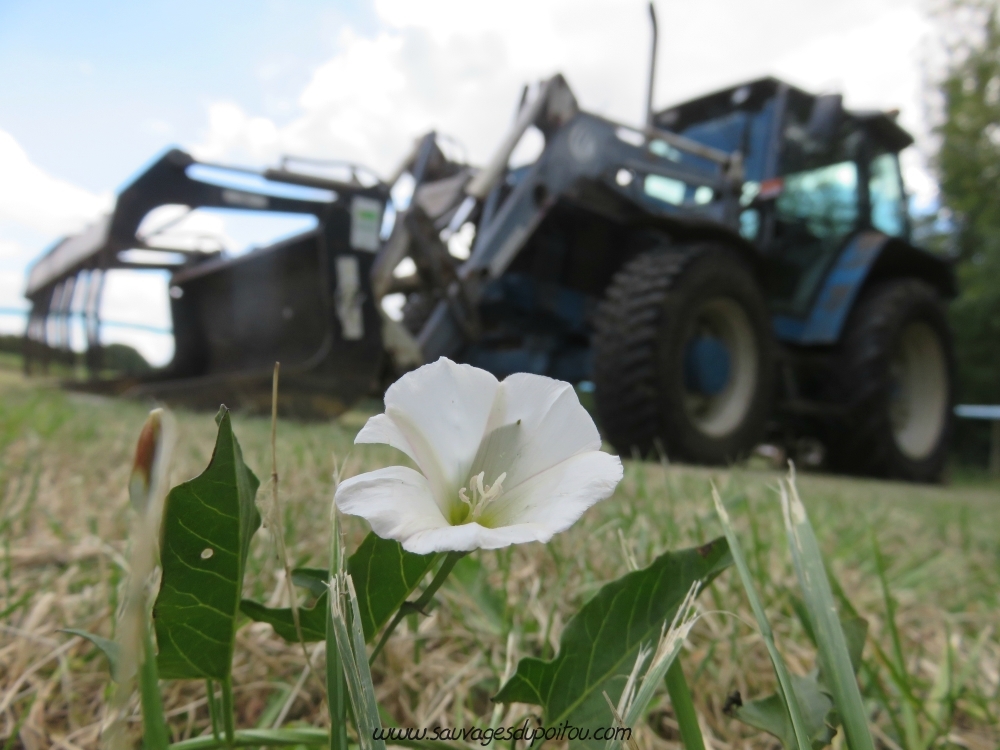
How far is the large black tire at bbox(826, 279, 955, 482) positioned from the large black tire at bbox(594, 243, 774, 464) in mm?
1074

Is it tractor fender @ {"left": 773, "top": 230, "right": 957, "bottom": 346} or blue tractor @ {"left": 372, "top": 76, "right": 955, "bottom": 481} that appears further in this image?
tractor fender @ {"left": 773, "top": 230, "right": 957, "bottom": 346}

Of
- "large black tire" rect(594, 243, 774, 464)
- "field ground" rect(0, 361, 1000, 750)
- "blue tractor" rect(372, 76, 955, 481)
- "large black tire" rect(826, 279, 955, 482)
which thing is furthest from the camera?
"large black tire" rect(826, 279, 955, 482)

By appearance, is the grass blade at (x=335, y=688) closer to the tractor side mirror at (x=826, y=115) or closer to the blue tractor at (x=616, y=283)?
the blue tractor at (x=616, y=283)

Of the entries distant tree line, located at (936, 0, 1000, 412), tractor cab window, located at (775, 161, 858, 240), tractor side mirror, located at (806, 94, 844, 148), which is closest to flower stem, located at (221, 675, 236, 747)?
tractor side mirror, located at (806, 94, 844, 148)

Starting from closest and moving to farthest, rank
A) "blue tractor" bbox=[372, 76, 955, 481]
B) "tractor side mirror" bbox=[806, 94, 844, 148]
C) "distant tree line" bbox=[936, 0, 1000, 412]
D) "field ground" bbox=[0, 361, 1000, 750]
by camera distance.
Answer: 1. "field ground" bbox=[0, 361, 1000, 750]
2. "blue tractor" bbox=[372, 76, 955, 481]
3. "tractor side mirror" bbox=[806, 94, 844, 148]
4. "distant tree line" bbox=[936, 0, 1000, 412]

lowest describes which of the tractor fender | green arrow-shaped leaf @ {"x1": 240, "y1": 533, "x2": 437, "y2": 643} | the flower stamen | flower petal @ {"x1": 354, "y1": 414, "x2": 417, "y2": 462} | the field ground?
the field ground

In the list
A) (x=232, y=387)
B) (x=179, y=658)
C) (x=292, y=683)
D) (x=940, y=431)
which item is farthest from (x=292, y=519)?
(x=940, y=431)

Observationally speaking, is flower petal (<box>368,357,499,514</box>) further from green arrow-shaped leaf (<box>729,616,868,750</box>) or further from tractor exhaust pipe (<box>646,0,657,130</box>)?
tractor exhaust pipe (<box>646,0,657,130</box>)

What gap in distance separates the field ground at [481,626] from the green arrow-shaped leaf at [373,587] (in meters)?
0.05

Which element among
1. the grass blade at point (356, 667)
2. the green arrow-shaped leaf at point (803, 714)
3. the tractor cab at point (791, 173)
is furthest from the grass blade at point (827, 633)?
the tractor cab at point (791, 173)

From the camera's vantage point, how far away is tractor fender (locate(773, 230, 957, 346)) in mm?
4488

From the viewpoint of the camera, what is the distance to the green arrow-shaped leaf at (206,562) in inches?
12.1

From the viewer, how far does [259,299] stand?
14.1ft

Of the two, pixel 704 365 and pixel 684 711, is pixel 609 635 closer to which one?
pixel 684 711
